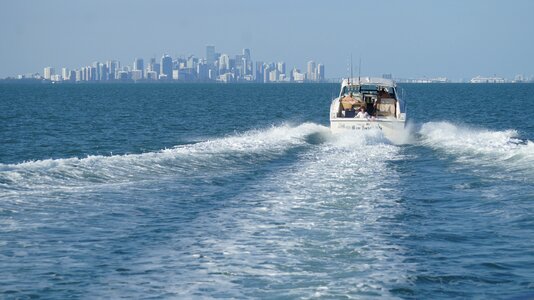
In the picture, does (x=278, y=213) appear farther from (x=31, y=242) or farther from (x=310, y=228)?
(x=31, y=242)

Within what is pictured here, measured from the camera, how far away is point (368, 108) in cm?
3616

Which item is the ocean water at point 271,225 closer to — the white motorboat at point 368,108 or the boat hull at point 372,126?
the boat hull at point 372,126

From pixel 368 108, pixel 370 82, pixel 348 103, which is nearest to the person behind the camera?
pixel 368 108

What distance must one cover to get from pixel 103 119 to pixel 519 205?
40.3 metres

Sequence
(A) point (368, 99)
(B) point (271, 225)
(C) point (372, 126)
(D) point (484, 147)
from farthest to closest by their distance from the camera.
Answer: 1. (A) point (368, 99)
2. (C) point (372, 126)
3. (D) point (484, 147)
4. (B) point (271, 225)

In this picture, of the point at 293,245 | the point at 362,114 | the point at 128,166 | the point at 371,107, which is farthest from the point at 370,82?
the point at 293,245

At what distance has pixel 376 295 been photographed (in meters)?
9.80

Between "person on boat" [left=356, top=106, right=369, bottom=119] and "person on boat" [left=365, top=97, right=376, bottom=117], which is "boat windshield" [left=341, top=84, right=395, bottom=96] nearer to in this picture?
"person on boat" [left=365, top=97, right=376, bottom=117]

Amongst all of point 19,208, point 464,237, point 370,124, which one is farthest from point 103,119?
point 464,237

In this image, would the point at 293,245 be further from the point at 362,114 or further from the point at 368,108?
the point at 368,108

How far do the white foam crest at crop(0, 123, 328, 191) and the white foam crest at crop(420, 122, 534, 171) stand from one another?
6.50 metres

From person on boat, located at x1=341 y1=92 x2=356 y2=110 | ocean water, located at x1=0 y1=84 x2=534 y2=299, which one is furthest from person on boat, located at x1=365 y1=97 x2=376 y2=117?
ocean water, located at x1=0 y1=84 x2=534 y2=299

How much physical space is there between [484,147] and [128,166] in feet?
43.2

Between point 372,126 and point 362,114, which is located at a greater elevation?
point 362,114
